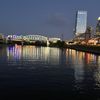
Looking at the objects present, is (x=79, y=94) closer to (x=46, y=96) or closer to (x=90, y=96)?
(x=90, y=96)

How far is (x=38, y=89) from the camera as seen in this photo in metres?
17.2

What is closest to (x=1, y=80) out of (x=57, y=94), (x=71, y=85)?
(x=71, y=85)

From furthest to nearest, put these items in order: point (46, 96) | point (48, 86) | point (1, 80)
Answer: point (1, 80) → point (48, 86) → point (46, 96)

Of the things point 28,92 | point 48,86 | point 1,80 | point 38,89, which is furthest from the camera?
point 1,80

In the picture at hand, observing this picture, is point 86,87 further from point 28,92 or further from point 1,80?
point 1,80

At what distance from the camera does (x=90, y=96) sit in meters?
15.2

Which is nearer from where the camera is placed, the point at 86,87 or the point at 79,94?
the point at 79,94

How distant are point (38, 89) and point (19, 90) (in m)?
1.12

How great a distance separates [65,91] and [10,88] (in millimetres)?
3017

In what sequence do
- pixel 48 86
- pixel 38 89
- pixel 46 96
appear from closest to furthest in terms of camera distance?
pixel 46 96 → pixel 38 89 → pixel 48 86

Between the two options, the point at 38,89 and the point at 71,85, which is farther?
the point at 71,85

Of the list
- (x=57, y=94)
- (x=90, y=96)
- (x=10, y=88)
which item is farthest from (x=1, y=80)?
(x=90, y=96)

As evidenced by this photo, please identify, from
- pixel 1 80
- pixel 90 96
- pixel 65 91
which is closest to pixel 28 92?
pixel 65 91

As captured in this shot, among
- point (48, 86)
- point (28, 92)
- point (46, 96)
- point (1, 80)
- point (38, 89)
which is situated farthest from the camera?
point (1, 80)
